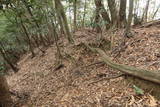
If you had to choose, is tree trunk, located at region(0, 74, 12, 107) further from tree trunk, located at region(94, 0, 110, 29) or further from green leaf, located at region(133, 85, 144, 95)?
tree trunk, located at region(94, 0, 110, 29)

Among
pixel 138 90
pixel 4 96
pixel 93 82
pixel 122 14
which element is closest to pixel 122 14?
pixel 122 14

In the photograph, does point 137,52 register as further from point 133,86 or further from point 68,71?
point 68,71

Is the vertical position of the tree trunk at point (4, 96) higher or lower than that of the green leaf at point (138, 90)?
lower

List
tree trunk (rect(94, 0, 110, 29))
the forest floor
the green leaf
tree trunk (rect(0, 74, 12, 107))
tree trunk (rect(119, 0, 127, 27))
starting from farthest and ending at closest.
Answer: tree trunk (rect(94, 0, 110, 29)), tree trunk (rect(119, 0, 127, 27)), tree trunk (rect(0, 74, 12, 107)), the forest floor, the green leaf

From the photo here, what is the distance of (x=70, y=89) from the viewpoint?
14.6 feet

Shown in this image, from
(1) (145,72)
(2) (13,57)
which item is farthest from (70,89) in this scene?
(2) (13,57)

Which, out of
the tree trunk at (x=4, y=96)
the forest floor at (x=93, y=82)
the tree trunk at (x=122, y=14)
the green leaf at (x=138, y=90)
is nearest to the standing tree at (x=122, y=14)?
the tree trunk at (x=122, y=14)

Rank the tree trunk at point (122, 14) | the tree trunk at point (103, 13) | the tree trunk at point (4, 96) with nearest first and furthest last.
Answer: the tree trunk at point (4, 96)
the tree trunk at point (122, 14)
the tree trunk at point (103, 13)

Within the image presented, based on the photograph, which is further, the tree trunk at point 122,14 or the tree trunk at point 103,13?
the tree trunk at point 103,13

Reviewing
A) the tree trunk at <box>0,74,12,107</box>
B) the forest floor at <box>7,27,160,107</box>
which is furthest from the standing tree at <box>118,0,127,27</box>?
the tree trunk at <box>0,74,12,107</box>

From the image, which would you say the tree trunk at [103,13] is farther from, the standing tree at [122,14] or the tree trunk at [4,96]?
the tree trunk at [4,96]

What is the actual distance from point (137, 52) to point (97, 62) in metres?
1.42

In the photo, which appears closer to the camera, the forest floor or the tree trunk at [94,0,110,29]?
the forest floor

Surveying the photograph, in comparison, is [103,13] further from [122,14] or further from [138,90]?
[138,90]
